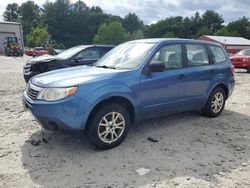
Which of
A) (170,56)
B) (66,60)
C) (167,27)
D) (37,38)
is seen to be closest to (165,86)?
(170,56)

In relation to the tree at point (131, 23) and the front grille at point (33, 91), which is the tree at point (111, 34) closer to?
Answer: the tree at point (131, 23)

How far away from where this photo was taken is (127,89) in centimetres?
463

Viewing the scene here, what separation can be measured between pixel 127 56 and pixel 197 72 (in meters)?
1.53

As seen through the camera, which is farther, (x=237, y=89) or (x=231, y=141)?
(x=237, y=89)

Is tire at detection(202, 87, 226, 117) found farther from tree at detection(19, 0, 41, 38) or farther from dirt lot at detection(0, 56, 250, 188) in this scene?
tree at detection(19, 0, 41, 38)

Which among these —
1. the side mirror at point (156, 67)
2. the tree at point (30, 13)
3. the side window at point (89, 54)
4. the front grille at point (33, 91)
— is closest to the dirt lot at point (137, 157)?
the front grille at point (33, 91)

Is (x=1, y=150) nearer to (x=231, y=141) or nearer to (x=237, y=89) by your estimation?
(x=231, y=141)

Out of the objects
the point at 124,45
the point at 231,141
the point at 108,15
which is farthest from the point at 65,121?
the point at 108,15

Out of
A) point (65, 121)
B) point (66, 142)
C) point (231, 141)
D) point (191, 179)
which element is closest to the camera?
point (191, 179)

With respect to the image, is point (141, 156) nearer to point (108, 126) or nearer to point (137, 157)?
point (137, 157)

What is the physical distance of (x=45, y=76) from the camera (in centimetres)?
489

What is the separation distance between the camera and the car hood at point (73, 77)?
433 cm

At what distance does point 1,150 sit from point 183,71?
3.45m

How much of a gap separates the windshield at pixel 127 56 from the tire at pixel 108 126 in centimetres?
84
